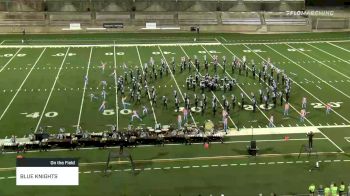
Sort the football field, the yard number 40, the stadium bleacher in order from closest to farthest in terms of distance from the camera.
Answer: the football field → the yard number 40 → the stadium bleacher

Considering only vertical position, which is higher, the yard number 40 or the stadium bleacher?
the stadium bleacher

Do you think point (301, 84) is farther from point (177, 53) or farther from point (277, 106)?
point (177, 53)

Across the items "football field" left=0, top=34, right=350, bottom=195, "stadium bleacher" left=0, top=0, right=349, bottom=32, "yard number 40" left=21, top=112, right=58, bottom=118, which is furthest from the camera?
"stadium bleacher" left=0, top=0, right=349, bottom=32

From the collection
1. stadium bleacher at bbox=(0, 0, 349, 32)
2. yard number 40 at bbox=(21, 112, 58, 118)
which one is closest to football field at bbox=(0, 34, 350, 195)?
yard number 40 at bbox=(21, 112, 58, 118)

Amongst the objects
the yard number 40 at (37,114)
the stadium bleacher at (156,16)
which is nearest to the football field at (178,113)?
the yard number 40 at (37,114)

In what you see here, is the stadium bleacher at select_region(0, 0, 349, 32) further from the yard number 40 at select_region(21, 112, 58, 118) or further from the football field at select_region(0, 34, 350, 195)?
the yard number 40 at select_region(21, 112, 58, 118)

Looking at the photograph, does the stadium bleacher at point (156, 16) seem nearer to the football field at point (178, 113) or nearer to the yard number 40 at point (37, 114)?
the football field at point (178, 113)

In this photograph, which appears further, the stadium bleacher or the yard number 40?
the stadium bleacher

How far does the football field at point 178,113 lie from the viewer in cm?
1380

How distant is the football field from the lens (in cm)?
1380

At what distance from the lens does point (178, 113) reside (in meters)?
19.4

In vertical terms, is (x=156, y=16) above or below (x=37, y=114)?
above

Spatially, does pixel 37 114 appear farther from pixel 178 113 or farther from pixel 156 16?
pixel 156 16

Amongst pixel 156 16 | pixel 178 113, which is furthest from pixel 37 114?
pixel 156 16
